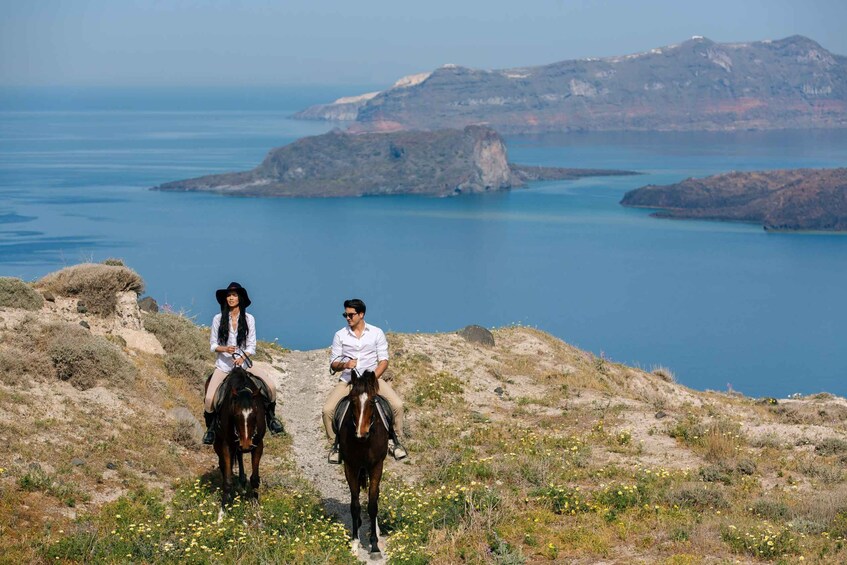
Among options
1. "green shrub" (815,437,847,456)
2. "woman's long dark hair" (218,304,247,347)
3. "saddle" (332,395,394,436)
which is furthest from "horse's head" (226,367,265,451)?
"green shrub" (815,437,847,456)

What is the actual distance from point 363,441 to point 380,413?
660mm

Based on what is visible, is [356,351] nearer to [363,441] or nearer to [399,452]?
[363,441]

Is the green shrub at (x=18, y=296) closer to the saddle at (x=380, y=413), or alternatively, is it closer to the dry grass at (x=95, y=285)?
the dry grass at (x=95, y=285)

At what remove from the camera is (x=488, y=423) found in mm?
23156

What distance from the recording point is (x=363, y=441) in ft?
44.9

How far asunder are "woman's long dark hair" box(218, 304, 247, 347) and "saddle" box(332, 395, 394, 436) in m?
1.92

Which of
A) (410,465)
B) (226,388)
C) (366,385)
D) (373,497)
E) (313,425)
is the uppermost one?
(366,385)

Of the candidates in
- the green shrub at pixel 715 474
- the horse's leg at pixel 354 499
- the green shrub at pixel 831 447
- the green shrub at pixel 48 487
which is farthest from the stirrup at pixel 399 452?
the green shrub at pixel 831 447

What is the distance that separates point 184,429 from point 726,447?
10.2 m

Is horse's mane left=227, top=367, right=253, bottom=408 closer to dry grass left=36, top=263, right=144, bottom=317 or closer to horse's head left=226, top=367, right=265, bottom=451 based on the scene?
horse's head left=226, top=367, right=265, bottom=451

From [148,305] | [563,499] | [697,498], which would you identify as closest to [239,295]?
[563,499]

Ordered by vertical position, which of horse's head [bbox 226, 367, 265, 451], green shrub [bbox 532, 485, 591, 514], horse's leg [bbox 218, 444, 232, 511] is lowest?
green shrub [bbox 532, 485, 591, 514]

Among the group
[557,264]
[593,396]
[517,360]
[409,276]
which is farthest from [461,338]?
[557,264]

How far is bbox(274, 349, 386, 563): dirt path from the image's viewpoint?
54.4 feet
